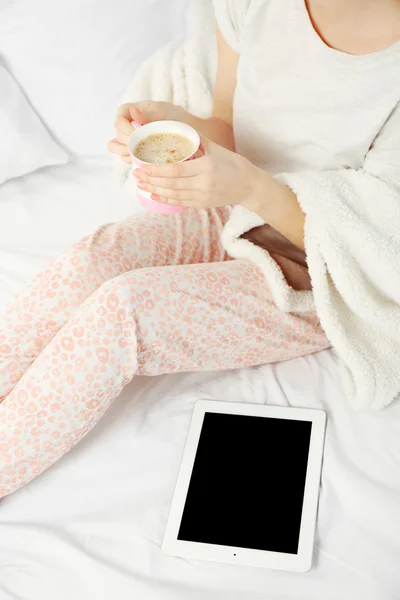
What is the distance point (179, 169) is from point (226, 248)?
0.27 m

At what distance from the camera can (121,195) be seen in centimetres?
150

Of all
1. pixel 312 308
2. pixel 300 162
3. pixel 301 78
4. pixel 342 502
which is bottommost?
pixel 342 502

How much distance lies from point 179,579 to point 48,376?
12.7 inches

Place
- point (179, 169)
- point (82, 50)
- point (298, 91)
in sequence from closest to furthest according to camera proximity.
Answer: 1. point (179, 169)
2. point (298, 91)
3. point (82, 50)

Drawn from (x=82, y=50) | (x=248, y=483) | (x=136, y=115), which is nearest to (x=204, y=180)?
(x=136, y=115)

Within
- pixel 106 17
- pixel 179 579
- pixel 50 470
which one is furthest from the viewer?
pixel 106 17

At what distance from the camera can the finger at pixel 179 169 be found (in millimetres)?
916

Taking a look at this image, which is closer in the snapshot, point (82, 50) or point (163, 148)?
point (163, 148)

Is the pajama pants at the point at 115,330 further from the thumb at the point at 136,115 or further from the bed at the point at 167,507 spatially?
the thumb at the point at 136,115

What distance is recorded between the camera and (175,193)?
3.14 feet

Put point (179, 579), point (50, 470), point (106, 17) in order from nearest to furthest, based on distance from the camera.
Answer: point (179, 579) < point (50, 470) < point (106, 17)

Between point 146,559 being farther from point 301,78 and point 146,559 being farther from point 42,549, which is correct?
point 301,78

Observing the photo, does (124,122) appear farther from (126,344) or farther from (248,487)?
(248,487)

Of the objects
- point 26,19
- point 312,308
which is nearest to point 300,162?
point 312,308
